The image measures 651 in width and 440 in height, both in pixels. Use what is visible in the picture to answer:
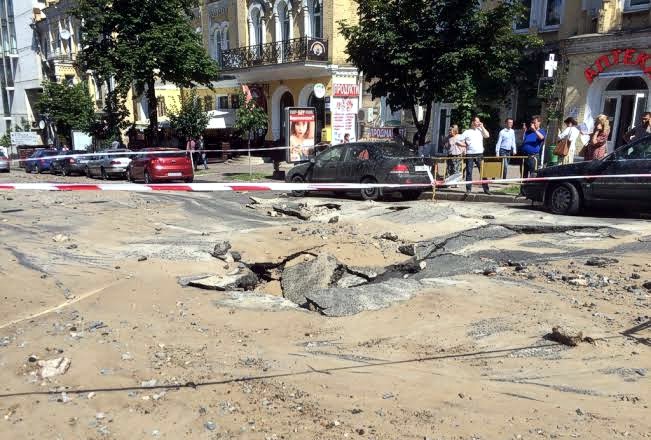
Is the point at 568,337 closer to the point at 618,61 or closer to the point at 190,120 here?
the point at 618,61

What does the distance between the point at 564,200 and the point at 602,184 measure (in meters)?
0.76

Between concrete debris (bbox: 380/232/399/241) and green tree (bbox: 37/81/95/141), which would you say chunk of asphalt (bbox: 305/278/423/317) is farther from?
green tree (bbox: 37/81/95/141)

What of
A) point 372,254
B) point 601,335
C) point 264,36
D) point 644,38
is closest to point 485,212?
point 372,254

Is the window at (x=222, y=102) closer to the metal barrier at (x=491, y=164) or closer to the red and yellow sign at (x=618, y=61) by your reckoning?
the red and yellow sign at (x=618, y=61)

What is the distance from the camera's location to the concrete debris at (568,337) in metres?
4.34

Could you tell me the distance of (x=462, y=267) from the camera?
655 cm

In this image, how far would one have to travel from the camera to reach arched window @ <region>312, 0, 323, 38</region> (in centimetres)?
2648

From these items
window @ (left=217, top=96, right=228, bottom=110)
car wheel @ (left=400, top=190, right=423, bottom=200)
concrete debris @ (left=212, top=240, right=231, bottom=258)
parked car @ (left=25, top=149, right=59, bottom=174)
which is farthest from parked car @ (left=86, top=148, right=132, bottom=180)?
concrete debris @ (left=212, top=240, right=231, bottom=258)

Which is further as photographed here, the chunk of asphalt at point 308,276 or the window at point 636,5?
the window at point 636,5

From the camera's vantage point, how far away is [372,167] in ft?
42.8

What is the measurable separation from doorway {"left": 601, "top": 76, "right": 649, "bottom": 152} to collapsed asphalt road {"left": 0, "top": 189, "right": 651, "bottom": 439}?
9806mm

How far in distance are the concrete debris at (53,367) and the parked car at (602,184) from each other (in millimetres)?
8738

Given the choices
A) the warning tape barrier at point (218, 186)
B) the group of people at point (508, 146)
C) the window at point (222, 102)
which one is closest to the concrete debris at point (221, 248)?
the warning tape barrier at point (218, 186)

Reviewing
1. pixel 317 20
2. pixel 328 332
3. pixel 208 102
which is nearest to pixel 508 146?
pixel 328 332
